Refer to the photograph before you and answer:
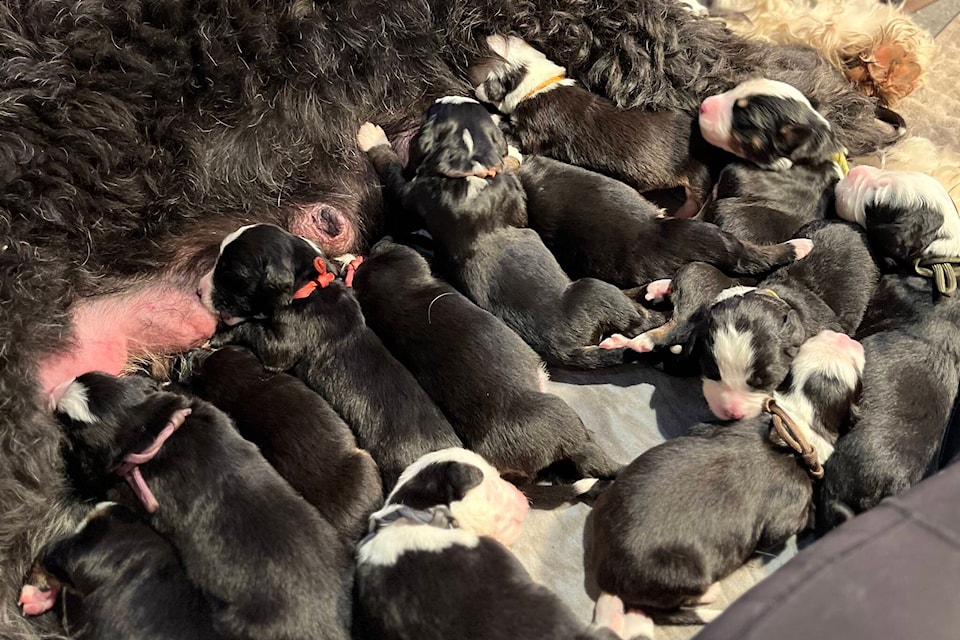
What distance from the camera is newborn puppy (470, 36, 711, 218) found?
229 centimetres

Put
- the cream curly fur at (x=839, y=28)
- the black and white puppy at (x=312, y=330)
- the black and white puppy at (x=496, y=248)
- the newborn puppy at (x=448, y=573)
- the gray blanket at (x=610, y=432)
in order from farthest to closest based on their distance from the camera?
the cream curly fur at (x=839, y=28)
the black and white puppy at (x=496, y=248)
the black and white puppy at (x=312, y=330)
the gray blanket at (x=610, y=432)
the newborn puppy at (x=448, y=573)

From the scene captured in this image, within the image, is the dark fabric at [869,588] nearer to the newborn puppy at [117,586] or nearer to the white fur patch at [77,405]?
the newborn puppy at [117,586]

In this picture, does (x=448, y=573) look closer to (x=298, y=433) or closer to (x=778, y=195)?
(x=298, y=433)

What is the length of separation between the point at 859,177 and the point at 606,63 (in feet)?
2.54

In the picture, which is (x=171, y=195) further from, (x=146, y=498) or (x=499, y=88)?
(x=499, y=88)

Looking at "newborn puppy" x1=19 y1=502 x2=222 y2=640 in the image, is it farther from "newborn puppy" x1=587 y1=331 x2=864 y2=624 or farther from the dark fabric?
the dark fabric

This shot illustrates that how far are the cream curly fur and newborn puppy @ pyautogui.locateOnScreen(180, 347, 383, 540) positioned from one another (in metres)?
1.87

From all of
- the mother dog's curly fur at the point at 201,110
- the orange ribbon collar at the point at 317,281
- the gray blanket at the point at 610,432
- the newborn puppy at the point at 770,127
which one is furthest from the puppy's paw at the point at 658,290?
the orange ribbon collar at the point at 317,281

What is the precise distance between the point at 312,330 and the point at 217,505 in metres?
0.51

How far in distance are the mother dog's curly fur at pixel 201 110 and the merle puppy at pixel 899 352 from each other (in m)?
0.42

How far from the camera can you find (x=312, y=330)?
1992mm

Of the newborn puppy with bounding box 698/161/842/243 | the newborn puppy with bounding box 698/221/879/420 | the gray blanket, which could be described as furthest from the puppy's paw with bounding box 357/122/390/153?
the newborn puppy with bounding box 698/221/879/420

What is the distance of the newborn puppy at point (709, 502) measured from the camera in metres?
1.60

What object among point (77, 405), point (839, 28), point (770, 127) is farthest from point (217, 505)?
point (839, 28)
